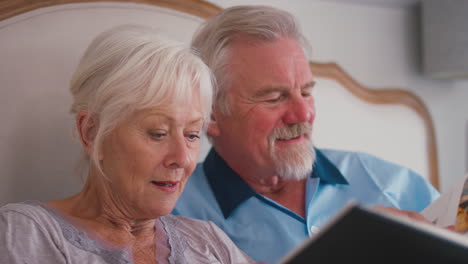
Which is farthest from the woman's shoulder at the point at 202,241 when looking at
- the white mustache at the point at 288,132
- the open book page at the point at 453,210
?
the open book page at the point at 453,210

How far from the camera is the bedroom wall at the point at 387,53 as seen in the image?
6.89 ft

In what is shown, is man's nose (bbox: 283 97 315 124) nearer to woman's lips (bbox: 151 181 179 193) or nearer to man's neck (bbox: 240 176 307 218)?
man's neck (bbox: 240 176 307 218)

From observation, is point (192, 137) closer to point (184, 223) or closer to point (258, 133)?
point (184, 223)

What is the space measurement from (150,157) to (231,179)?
0.49 meters

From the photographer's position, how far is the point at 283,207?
1498mm

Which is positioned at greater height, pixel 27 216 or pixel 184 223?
pixel 27 216

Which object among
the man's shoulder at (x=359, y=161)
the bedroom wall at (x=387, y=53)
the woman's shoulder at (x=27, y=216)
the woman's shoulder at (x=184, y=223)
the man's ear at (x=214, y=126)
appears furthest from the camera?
the bedroom wall at (x=387, y=53)

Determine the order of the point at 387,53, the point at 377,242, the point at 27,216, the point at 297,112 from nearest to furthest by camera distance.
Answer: the point at 377,242 < the point at 27,216 < the point at 297,112 < the point at 387,53

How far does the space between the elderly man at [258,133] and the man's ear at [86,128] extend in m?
0.42

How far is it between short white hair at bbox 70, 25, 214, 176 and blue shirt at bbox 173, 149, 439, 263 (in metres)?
0.41

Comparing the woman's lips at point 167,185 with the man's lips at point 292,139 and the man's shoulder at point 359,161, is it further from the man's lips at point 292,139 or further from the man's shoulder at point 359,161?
the man's shoulder at point 359,161

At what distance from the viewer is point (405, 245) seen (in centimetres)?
62

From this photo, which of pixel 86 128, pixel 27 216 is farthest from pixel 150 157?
pixel 27 216

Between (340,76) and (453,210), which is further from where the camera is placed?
(340,76)
